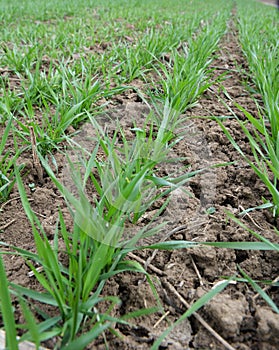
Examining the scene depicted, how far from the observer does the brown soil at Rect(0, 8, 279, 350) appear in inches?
31.4

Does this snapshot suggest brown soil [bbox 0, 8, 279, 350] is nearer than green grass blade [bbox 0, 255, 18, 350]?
No

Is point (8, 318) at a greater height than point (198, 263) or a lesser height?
greater

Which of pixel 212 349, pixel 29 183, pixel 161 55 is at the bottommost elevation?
pixel 212 349

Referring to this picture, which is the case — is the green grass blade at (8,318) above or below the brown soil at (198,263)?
above

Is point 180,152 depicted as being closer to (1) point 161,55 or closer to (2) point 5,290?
(2) point 5,290

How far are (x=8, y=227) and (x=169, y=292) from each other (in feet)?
1.89

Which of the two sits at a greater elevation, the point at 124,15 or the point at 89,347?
the point at 124,15

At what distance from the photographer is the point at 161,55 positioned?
2.68 metres

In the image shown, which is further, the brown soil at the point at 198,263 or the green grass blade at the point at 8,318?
the brown soil at the point at 198,263

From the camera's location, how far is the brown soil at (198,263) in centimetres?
80

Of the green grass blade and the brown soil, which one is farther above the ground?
the green grass blade

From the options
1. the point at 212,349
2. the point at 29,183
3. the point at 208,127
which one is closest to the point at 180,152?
the point at 208,127

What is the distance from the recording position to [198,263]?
3.22 feet

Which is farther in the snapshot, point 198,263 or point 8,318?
point 198,263
